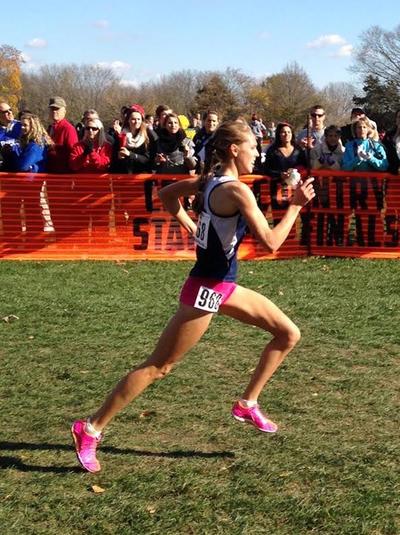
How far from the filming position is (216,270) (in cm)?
417

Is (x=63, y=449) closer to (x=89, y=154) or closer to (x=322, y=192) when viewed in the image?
(x=89, y=154)

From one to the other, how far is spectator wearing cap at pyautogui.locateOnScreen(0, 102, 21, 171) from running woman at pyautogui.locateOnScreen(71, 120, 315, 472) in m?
7.00

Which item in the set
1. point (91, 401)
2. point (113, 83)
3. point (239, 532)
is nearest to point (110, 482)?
point (239, 532)

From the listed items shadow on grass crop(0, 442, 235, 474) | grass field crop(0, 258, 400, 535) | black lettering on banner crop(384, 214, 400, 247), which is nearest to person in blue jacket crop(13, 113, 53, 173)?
grass field crop(0, 258, 400, 535)

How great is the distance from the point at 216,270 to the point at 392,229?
7340mm

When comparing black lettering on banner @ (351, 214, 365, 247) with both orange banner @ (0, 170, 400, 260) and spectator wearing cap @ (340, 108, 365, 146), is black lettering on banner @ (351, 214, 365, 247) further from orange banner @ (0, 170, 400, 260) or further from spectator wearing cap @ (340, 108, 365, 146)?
spectator wearing cap @ (340, 108, 365, 146)

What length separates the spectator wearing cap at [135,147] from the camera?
1073cm

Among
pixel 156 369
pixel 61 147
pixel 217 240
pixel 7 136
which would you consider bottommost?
pixel 156 369

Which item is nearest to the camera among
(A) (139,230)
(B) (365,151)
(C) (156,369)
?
(C) (156,369)

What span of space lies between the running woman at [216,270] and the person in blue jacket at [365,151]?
22.6 feet

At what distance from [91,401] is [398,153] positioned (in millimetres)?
7040

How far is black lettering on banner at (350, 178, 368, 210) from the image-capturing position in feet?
35.9

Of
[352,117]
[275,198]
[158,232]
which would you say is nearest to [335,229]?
[275,198]

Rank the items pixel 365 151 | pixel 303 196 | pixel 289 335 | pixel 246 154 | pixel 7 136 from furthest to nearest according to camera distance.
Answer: pixel 7 136 → pixel 365 151 → pixel 289 335 → pixel 246 154 → pixel 303 196
